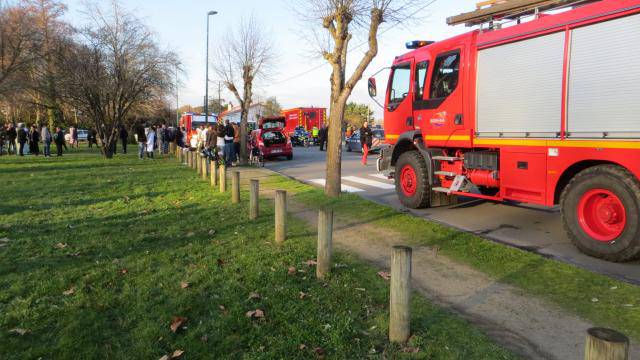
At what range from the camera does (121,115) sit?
22.7 meters

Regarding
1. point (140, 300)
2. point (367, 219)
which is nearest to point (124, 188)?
point (367, 219)

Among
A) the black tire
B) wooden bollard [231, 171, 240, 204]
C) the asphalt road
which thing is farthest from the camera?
wooden bollard [231, 171, 240, 204]

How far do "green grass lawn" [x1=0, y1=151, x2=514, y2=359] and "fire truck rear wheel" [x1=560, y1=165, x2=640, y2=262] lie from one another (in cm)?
282

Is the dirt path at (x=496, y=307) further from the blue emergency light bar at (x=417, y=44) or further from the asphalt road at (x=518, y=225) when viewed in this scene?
the blue emergency light bar at (x=417, y=44)

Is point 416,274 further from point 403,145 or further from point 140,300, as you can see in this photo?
point 403,145

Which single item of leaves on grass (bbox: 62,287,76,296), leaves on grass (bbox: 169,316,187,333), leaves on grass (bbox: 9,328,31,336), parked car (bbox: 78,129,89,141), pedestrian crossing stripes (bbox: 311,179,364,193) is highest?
parked car (bbox: 78,129,89,141)

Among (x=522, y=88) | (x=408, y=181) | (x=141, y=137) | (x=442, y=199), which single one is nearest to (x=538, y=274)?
(x=522, y=88)

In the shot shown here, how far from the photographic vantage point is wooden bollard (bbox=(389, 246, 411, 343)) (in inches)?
140

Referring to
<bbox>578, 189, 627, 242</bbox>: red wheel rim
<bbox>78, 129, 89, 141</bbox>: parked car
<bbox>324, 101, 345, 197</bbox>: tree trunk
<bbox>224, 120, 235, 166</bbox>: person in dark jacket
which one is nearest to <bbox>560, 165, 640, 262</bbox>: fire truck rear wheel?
<bbox>578, 189, 627, 242</bbox>: red wheel rim

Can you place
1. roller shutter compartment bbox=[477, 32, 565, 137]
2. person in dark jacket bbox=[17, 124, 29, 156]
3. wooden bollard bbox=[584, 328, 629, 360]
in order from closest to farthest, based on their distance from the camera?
wooden bollard bbox=[584, 328, 629, 360]
roller shutter compartment bbox=[477, 32, 565, 137]
person in dark jacket bbox=[17, 124, 29, 156]

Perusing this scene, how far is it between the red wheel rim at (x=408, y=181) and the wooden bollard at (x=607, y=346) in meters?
6.97

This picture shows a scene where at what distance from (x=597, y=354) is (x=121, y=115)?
23.6 m

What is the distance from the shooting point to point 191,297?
4.59 m

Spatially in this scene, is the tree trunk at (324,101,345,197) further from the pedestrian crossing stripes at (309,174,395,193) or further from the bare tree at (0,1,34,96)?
the bare tree at (0,1,34,96)
